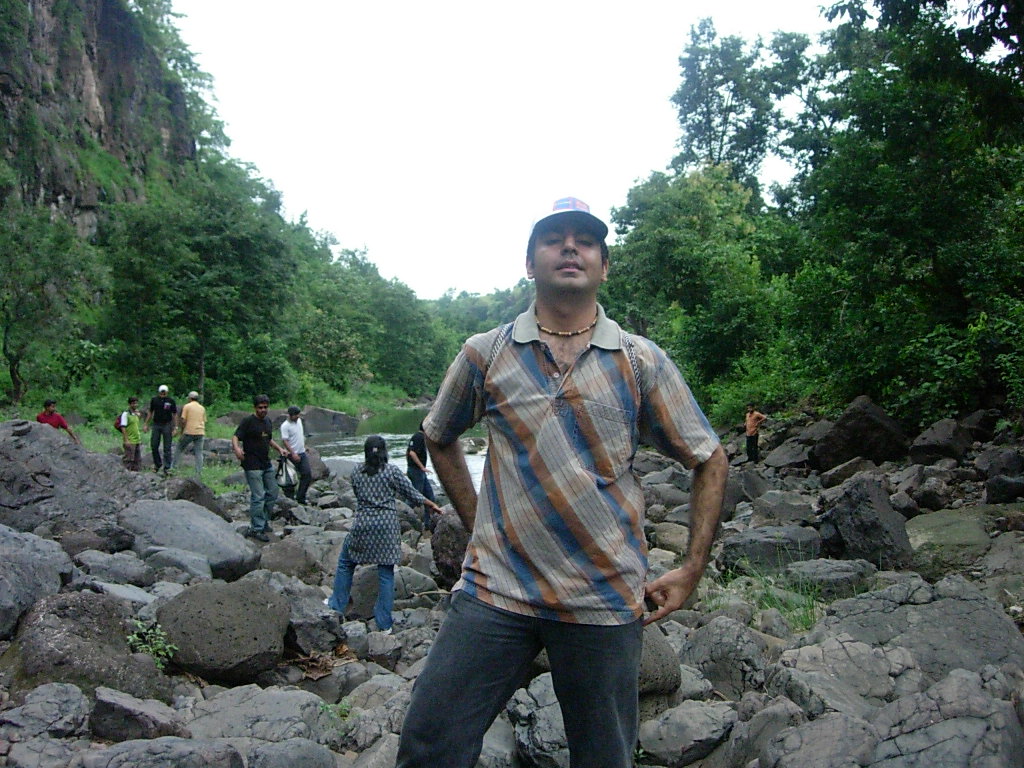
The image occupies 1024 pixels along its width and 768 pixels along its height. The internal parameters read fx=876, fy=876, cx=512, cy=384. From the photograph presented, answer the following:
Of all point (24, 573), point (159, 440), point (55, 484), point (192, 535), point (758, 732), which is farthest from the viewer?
point (159, 440)

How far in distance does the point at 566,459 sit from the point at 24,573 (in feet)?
15.8

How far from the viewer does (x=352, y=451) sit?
26297mm

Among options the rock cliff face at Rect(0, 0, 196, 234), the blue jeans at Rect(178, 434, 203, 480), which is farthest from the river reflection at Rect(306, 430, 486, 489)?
the rock cliff face at Rect(0, 0, 196, 234)

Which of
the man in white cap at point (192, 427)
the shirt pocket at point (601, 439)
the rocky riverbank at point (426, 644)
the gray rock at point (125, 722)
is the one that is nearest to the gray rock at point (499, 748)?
the rocky riverbank at point (426, 644)

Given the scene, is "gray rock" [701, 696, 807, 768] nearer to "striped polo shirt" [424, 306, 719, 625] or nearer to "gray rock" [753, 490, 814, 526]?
"striped polo shirt" [424, 306, 719, 625]

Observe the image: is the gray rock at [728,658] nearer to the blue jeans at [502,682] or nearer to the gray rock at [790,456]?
the blue jeans at [502,682]

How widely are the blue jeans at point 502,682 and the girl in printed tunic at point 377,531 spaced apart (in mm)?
4557

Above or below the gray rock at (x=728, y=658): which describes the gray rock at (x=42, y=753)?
below

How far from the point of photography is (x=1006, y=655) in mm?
4340

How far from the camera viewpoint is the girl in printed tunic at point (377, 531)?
6844 mm

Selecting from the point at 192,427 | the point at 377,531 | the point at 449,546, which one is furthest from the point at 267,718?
the point at 192,427

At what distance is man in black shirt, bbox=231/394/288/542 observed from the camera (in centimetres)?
1060

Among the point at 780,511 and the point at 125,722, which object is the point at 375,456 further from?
the point at 780,511

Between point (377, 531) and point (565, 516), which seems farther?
point (377, 531)
